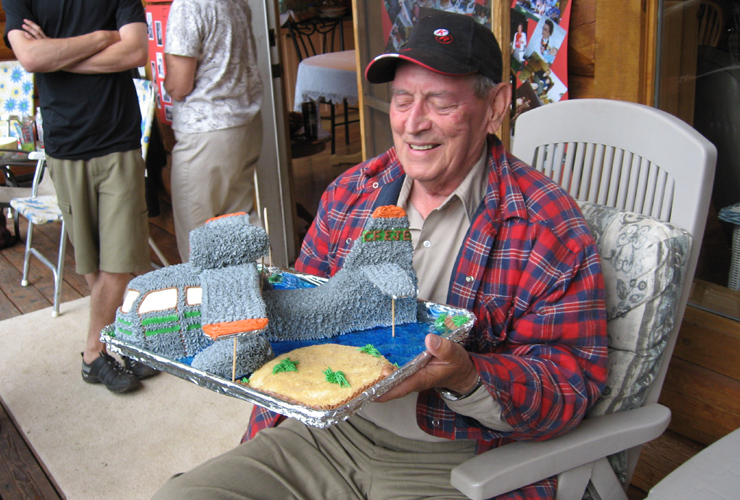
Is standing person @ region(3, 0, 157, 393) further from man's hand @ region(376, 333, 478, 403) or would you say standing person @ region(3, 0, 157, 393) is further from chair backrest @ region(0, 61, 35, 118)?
chair backrest @ region(0, 61, 35, 118)

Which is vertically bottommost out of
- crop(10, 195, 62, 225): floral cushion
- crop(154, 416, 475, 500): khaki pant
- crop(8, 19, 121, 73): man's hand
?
crop(154, 416, 475, 500): khaki pant

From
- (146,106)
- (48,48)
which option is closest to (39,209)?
(146,106)

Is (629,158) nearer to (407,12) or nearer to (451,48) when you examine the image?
(451,48)

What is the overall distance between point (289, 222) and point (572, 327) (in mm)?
2720

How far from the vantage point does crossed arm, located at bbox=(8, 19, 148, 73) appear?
227 cm

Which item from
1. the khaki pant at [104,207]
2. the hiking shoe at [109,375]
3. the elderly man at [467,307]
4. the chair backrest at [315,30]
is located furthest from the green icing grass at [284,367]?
the chair backrest at [315,30]

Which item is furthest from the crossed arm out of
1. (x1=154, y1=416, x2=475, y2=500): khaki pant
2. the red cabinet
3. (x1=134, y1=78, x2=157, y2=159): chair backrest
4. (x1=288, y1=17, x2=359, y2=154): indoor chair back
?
(x1=288, y1=17, x2=359, y2=154): indoor chair back

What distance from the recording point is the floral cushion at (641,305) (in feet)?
4.07

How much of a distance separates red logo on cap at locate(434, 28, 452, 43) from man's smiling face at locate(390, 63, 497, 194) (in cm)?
7

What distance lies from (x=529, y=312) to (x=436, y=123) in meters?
0.43

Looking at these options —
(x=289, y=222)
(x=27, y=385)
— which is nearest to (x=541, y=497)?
(x=27, y=385)

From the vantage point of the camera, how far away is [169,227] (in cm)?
447

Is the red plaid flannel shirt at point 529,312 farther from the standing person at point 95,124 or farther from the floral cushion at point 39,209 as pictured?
the floral cushion at point 39,209

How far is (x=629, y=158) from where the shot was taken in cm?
148
